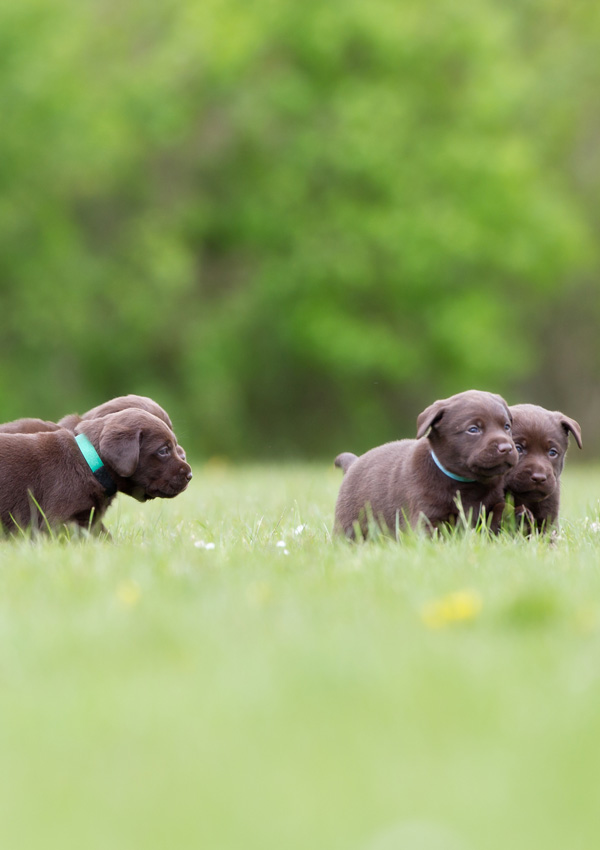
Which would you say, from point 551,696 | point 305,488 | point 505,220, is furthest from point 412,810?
point 505,220

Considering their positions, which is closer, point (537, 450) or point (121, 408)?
point (537, 450)

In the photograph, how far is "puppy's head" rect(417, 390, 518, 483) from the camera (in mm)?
5430

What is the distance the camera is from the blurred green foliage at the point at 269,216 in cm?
2447

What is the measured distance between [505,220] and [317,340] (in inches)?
202

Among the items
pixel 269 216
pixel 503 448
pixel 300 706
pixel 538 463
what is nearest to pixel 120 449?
pixel 503 448

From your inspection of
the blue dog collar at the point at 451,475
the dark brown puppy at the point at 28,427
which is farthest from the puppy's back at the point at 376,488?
the dark brown puppy at the point at 28,427

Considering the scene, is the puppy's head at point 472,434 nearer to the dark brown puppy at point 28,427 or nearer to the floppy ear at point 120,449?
the floppy ear at point 120,449

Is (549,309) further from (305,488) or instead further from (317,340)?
(305,488)

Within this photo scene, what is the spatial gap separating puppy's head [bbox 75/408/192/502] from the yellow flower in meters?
2.62

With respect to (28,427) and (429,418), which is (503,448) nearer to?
(429,418)

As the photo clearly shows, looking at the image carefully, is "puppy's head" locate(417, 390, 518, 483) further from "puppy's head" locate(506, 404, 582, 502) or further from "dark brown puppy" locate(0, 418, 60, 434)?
"dark brown puppy" locate(0, 418, 60, 434)

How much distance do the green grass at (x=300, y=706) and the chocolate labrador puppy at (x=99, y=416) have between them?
2.20m

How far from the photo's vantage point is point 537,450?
19.6 ft

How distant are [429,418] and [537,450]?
0.74m
